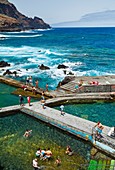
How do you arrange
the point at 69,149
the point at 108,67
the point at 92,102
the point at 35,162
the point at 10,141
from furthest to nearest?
the point at 108,67
the point at 92,102
the point at 10,141
the point at 69,149
the point at 35,162

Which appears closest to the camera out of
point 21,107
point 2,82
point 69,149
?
point 69,149

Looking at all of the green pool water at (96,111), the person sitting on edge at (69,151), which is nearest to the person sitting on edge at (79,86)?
the green pool water at (96,111)

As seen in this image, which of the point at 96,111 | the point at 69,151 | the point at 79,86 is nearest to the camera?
the point at 69,151

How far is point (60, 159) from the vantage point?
22.7 m

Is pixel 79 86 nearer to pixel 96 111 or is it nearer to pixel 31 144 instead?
pixel 96 111

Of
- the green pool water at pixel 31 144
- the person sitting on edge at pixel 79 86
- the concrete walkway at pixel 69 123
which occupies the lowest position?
the green pool water at pixel 31 144

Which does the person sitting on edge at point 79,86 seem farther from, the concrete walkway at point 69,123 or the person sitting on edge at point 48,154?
the person sitting on edge at point 48,154

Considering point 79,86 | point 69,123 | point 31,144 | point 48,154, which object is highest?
point 79,86

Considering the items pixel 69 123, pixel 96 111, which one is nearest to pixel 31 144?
pixel 69 123

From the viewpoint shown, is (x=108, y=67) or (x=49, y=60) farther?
(x=49, y=60)

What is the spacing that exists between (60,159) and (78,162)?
1513 mm

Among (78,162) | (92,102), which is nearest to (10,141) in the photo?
(78,162)

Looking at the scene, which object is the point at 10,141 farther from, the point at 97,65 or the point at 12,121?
the point at 97,65

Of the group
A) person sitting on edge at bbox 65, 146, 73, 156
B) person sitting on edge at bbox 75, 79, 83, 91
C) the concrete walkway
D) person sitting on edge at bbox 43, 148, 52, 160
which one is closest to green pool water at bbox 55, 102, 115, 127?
the concrete walkway
